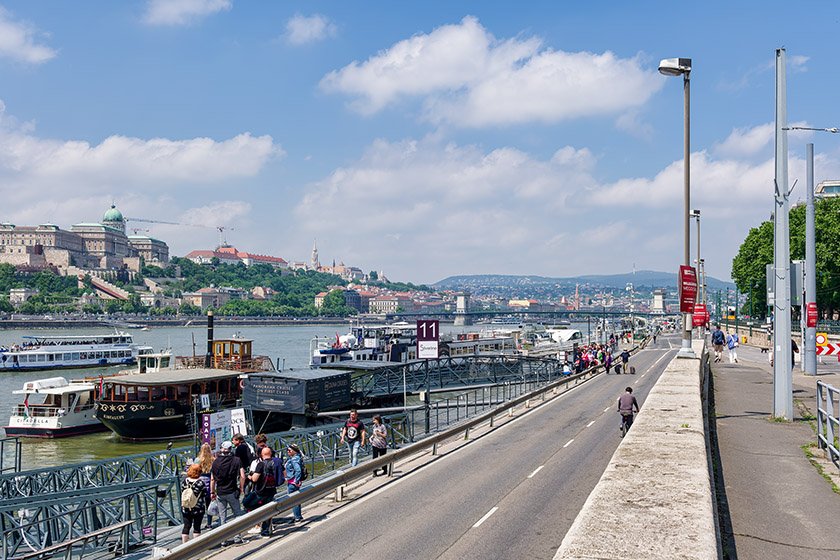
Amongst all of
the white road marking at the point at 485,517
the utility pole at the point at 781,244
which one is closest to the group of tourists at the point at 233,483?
the white road marking at the point at 485,517

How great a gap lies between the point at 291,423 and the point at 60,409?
50.2 ft

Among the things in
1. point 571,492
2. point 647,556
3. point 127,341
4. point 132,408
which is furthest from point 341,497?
point 127,341

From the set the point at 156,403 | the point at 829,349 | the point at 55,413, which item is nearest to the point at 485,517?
the point at 829,349

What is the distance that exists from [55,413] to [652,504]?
44.8 metres

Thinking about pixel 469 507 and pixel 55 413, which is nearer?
pixel 469 507

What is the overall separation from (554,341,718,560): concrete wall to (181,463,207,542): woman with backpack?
288 inches

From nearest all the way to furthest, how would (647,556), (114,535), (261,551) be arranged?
(647,556) < (261,551) < (114,535)

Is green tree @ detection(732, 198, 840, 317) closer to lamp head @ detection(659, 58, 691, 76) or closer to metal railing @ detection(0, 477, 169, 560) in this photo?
lamp head @ detection(659, 58, 691, 76)

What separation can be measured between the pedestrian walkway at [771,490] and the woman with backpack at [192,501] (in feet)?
29.2

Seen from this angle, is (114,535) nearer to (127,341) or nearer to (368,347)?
(368,347)

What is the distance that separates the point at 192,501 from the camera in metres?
13.2

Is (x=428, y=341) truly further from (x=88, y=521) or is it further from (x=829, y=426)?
(x=829, y=426)

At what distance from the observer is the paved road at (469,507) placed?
11.7 m

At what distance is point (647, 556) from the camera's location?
732cm
